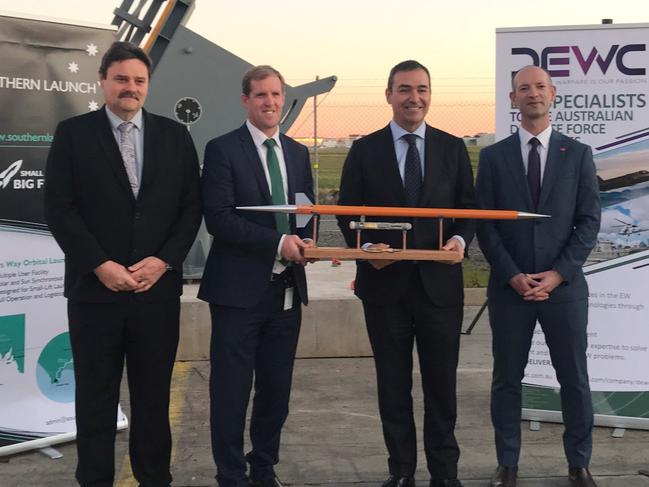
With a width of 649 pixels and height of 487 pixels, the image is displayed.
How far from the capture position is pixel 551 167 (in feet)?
12.5

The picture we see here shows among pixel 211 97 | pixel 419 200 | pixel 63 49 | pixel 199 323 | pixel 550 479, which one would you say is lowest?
pixel 550 479

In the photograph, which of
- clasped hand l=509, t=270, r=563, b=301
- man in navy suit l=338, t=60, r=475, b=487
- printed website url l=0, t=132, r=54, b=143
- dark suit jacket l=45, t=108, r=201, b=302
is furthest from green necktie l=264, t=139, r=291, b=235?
printed website url l=0, t=132, r=54, b=143

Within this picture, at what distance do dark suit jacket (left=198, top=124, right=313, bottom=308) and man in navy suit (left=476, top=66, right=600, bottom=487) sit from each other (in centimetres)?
110

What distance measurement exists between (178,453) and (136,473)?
738mm

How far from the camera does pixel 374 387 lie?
5.69 meters

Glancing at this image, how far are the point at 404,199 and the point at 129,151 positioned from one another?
1238 millimetres

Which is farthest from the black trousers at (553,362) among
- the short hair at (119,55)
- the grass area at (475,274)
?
the grass area at (475,274)

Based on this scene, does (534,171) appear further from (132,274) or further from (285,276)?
(132,274)

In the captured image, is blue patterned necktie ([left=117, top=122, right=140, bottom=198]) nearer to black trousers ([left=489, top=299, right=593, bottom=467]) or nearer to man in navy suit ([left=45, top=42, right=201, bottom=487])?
man in navy suit ([left=45, top=42, right=201, bottom=487])

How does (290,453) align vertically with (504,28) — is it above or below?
below

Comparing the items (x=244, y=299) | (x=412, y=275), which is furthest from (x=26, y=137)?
(x=412, y=275)

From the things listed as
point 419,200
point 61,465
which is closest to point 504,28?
point 419,200

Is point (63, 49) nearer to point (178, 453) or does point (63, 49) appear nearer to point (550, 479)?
point (178, 453)

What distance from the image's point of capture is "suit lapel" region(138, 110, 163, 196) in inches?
133
